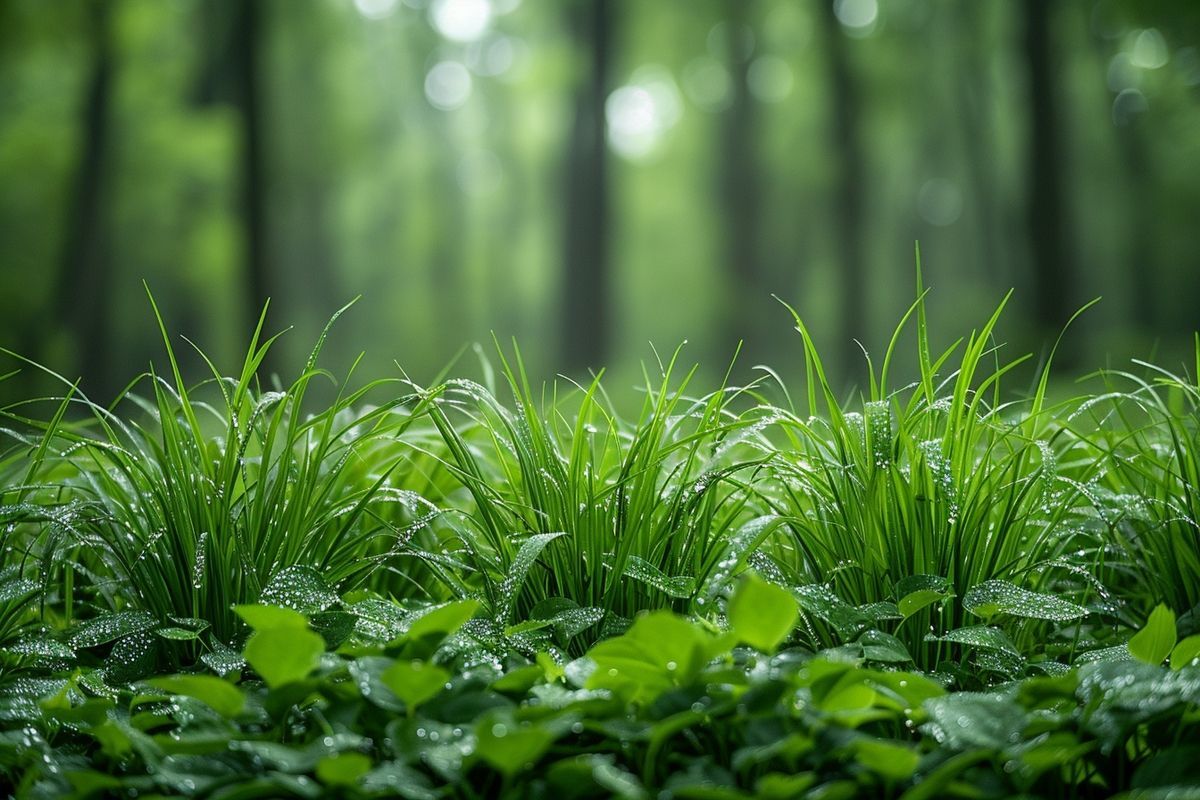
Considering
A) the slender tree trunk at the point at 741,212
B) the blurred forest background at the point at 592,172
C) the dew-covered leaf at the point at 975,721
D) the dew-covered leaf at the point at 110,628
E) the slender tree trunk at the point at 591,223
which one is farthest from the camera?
the slender tree trunk at the point at 741,212

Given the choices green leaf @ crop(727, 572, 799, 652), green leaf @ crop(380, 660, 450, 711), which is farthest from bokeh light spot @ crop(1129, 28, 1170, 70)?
green leaf @ crop(380, 660, 450, 711)

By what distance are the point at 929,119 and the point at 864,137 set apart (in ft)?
12.3

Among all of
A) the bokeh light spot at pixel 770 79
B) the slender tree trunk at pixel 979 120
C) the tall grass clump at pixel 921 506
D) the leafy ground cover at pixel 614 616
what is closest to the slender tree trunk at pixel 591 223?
the bokeh light spot at pixel 770 79

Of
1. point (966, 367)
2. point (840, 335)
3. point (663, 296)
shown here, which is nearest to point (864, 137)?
point (840, 335)

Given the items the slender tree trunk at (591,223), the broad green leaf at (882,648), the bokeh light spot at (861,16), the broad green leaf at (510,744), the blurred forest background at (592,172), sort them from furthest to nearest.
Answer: the bokeh light spot at (861,16) → the slender tree trunk at (591,223) → the blurred forest background at (592,172) → the broad green leaf at (882,648) → the broad green leaf at (510,744)

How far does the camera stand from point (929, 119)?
60.0 feet

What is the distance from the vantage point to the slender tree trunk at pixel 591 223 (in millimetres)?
14023

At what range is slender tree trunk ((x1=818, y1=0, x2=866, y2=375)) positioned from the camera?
1438 cm

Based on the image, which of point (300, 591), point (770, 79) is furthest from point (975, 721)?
point (770, 79)

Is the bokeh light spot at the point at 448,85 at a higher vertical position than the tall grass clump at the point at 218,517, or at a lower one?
higher

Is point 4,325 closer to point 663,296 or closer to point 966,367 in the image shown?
point 966,367

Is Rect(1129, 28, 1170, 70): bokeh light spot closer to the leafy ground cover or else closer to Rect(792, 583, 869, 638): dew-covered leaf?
the leafy ground cover

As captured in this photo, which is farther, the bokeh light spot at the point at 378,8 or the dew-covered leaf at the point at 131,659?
the bokeh light spot at the point at 378,8

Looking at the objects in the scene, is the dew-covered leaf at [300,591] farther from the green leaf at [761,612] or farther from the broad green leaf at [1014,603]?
the broad green leaf at [1014,603]
